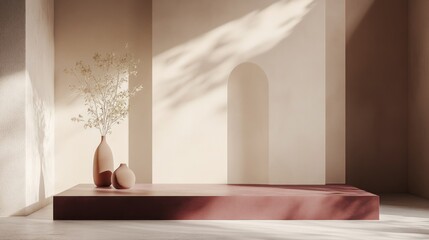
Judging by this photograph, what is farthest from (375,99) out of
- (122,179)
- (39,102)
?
(39,102)

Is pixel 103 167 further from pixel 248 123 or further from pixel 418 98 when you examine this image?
pixel 418 98

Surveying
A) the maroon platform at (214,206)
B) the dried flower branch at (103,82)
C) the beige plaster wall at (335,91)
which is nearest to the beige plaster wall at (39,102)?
the dried flower branch at (103,82)

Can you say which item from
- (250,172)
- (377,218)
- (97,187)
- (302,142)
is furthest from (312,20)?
(97,187)

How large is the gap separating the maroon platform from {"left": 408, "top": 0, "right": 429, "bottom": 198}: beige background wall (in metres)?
2.07

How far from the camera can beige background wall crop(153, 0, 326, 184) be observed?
6707mm

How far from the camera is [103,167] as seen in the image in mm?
6094

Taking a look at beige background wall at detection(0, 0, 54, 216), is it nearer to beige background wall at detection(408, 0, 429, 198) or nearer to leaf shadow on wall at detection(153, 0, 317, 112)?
leaf shadow on wall at detection(153, 0, 317, 112)

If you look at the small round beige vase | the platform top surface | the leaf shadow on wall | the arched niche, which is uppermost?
the leaf shadow on wall

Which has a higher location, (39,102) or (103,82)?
(103,82)

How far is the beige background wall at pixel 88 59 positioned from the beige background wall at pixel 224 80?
0.98 ft

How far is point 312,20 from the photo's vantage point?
22.3ft

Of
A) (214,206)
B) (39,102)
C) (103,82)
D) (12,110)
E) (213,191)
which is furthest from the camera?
(103,82)

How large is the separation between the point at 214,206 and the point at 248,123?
1.84 m

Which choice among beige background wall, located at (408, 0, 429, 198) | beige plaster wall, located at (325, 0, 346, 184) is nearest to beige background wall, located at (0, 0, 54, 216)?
beige plaster wall, located at (325, 0, 346, 184)
